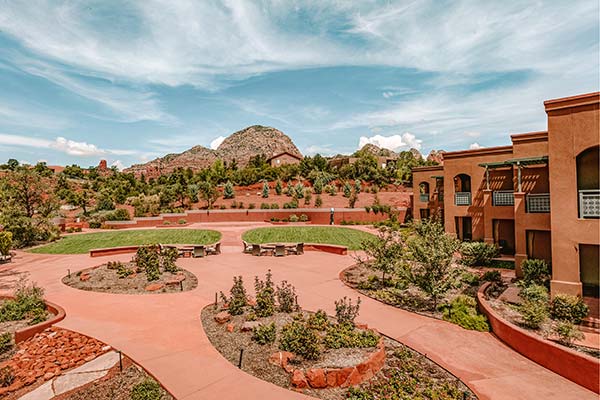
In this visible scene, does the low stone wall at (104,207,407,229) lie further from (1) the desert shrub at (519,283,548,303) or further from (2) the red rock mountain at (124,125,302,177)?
(2) the red rock mountain at (124,125,302,177)

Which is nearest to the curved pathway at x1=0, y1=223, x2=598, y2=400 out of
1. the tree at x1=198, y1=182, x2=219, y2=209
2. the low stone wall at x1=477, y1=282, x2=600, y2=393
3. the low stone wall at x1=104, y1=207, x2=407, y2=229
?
the low stone wall at x1=477, y1=282, x2=600, y2=393

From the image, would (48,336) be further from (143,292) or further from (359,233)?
(359,233)

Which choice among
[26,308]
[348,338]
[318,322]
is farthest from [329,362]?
[26,308]

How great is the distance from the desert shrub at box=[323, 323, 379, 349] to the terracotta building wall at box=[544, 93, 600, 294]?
583cm

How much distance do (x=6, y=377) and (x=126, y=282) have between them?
585cm

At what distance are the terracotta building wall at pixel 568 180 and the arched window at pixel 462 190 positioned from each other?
956 cm

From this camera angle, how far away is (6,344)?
637 cm

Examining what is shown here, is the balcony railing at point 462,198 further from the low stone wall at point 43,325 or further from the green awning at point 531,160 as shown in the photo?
the low stone wall at point 43,325

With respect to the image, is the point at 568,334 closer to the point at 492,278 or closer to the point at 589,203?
the point at 589,203

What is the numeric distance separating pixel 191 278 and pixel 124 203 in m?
37.3

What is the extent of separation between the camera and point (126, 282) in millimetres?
10906

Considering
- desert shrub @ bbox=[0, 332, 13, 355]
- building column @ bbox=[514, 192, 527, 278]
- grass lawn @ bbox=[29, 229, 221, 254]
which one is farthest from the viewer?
grass lawn @ bbox=[29, 229, 221, 254]

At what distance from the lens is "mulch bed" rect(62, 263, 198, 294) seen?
10.1 metres

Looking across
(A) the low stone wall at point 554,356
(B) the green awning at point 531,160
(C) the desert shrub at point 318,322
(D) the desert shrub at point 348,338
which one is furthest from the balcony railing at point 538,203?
(C) the desert shrub at point 318,322
